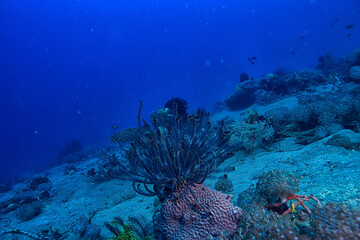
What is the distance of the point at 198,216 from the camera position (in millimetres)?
2268

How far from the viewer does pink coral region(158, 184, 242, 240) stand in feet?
7.06

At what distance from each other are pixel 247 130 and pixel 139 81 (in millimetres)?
146365

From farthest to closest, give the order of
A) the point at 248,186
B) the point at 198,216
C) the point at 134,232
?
the point at 248,186 < the point at 134,232 < the point at 198,216

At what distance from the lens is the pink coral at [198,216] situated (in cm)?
215

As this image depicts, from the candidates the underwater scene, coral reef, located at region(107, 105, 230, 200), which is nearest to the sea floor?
the underwater scene

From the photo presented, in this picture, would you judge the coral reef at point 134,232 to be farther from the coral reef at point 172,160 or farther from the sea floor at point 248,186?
the coral reef at point 172,160

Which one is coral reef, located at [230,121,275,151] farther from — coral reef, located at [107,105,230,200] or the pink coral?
the pink coral

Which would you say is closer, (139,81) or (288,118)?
(288,118)

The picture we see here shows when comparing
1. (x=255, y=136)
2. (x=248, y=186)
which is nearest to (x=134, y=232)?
(x=248, y=186)

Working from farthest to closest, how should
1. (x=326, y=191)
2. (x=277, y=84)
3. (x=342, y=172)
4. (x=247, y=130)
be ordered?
(x=277, y=84) → (x=247, y=130) → (x=342, y=172) → (x=326, y=191)

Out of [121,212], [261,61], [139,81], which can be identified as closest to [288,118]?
[121,212]

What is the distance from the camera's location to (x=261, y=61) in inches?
4210

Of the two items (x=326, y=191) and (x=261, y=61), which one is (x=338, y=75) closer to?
(x=326, y=191)

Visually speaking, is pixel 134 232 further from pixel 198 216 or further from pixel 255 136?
pixel 255 136
